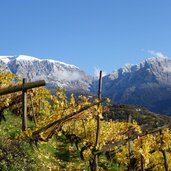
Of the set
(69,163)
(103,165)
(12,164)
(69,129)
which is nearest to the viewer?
(12,164)

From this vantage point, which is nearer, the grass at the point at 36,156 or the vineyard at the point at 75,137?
the vineyard at the point at 75,137

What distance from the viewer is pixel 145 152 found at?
24.0 meters

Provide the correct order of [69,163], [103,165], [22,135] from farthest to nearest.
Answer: [103,165] → [69,163] → [22,135]

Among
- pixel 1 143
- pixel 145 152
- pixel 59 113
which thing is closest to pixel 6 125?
pixel 145 152

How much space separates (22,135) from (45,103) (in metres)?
30.0

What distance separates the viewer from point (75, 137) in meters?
36.4

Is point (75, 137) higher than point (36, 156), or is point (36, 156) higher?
point (36, 156)

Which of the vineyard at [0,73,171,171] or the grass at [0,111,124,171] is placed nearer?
the vineyard at [0,73,171,171]

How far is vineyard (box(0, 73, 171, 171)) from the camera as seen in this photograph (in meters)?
12.4

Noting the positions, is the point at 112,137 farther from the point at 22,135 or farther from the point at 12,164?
the point at 22,135

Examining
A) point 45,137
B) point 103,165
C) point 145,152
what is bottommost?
point 103,165

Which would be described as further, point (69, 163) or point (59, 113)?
point (69, 163)

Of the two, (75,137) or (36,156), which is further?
(75,137)

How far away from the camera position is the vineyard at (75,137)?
12.4 m
